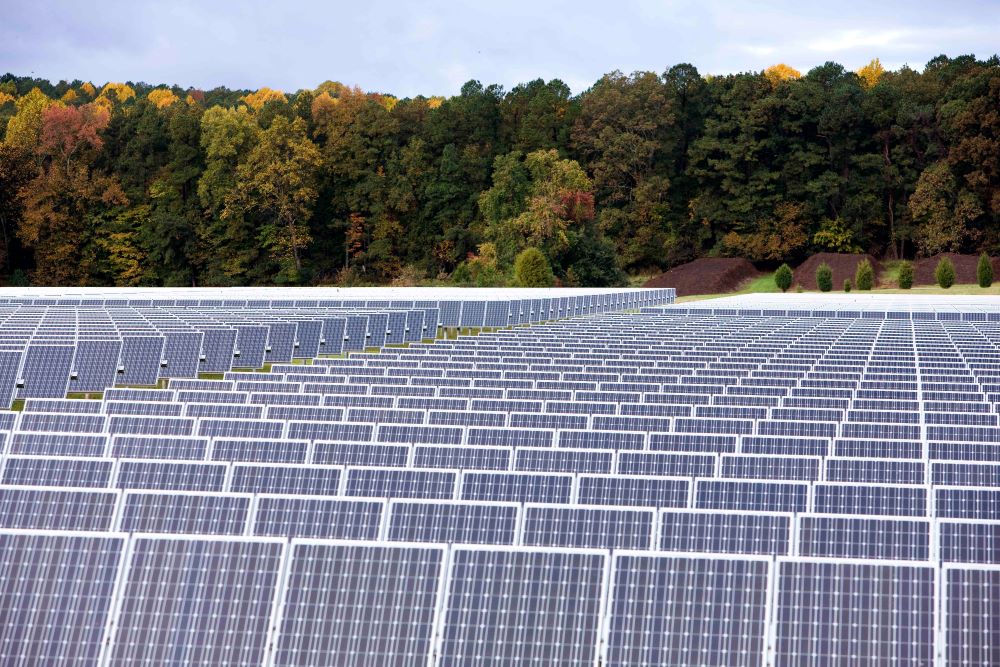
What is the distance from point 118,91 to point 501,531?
146 meters

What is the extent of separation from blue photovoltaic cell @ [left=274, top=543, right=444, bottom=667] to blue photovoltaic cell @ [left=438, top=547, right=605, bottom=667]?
17 centimetres

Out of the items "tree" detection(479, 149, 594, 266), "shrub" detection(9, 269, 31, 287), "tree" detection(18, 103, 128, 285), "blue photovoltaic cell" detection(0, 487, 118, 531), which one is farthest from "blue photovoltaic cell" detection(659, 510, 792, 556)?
"shrub" detection(9, 269, 31, 287)

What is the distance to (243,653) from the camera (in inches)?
310

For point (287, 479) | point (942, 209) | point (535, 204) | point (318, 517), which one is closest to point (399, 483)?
point (287, 479)

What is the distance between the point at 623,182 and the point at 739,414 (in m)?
76.7

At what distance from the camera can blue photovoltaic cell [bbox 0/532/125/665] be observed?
800cm

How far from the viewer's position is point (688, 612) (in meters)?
7.80

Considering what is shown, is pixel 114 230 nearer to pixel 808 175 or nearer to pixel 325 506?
pixel 808 175

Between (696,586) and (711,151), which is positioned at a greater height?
(711,151)

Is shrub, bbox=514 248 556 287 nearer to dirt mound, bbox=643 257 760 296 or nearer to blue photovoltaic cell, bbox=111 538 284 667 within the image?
dirt mound, bbox=643 257 760 296

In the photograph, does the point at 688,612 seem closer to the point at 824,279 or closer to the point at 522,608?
the point at 522,608

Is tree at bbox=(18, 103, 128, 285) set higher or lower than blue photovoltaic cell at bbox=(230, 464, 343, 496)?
higher

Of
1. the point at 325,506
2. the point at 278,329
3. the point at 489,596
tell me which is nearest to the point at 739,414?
the point at 325,506

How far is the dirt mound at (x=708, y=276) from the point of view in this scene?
8350cm
